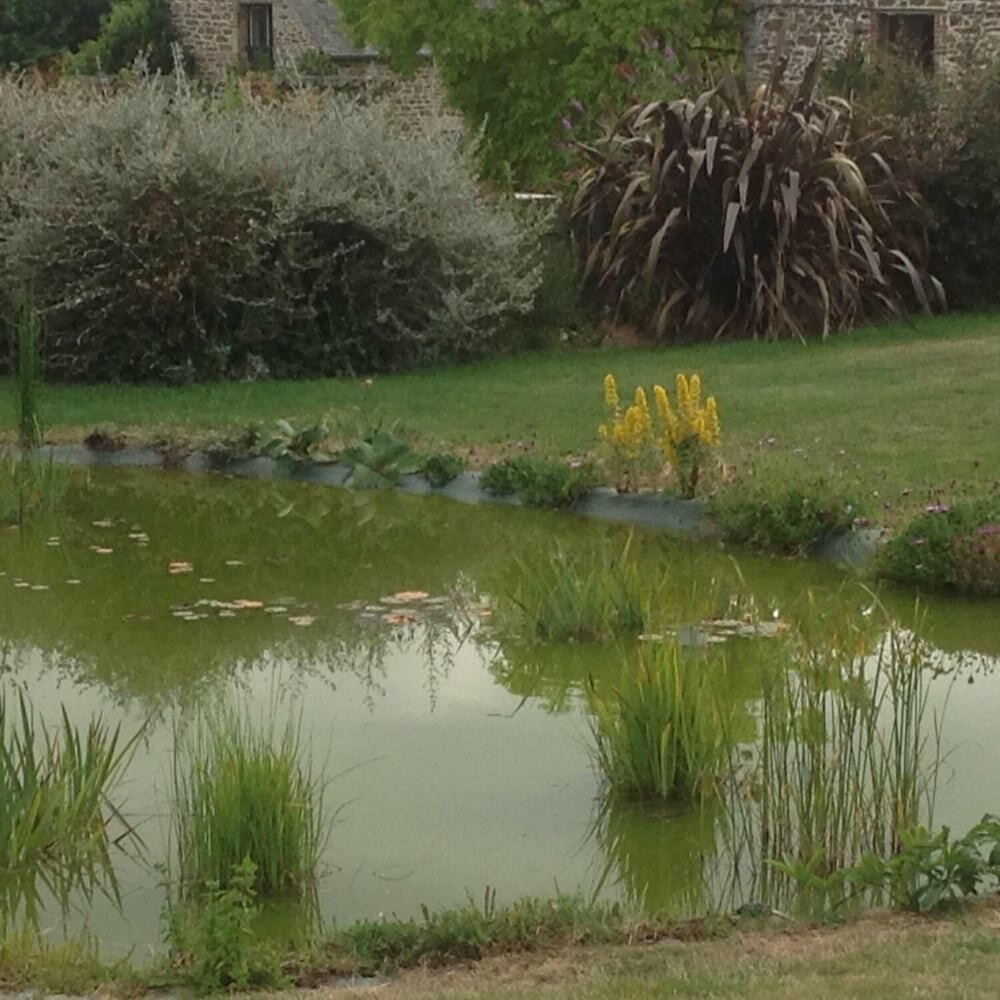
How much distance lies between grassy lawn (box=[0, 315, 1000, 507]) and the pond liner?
375mm

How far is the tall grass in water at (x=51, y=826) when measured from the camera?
5551 millimetres

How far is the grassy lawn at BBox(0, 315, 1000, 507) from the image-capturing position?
12.2 meters

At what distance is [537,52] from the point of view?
100 ft

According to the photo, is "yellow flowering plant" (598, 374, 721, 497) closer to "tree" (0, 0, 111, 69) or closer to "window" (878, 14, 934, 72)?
"window" (878, 14, 934, 72)

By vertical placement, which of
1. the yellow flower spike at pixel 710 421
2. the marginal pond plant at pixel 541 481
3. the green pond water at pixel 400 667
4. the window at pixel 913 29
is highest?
the window at pixel 913 29

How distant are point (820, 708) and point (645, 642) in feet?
6.19

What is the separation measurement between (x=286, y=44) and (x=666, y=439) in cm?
3289

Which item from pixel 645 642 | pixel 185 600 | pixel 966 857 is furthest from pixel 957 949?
pixel 185 600

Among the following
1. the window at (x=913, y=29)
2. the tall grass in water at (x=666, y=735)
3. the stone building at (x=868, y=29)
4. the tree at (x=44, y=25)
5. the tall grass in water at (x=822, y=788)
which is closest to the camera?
the tall grass in water at (x=822, y=788)

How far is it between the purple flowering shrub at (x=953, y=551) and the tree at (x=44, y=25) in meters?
41.0

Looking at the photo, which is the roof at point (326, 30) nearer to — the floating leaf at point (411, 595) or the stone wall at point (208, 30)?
the stone wall at point (208, 30)

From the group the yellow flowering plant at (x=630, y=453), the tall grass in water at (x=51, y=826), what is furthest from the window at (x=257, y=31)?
the tall grass in water at (x=51, y=826)

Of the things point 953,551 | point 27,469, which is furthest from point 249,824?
point 27,469

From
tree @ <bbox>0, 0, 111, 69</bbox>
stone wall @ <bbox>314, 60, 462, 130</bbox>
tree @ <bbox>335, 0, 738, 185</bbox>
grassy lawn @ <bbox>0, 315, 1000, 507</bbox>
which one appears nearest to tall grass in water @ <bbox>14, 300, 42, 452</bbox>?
grassy lawn @ <bbox>0, 315, 1000, 507</bbox>
